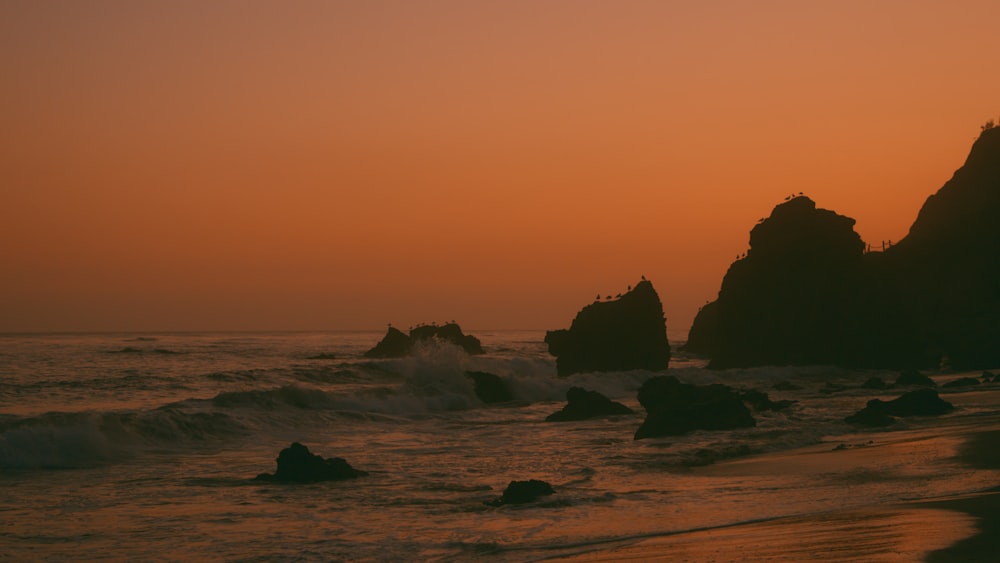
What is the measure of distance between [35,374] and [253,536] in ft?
124

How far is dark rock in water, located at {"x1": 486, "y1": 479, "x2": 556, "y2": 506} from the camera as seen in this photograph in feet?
51.8

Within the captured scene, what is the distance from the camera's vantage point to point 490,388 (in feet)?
143

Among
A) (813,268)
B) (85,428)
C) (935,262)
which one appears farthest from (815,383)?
(85,428)

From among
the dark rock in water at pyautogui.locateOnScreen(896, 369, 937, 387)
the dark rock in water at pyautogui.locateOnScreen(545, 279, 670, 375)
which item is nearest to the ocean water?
the dark rock in water at pyautogui.locateOnScreen(896, 369, 937, 387)

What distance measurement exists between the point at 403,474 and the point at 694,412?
9.48 metres

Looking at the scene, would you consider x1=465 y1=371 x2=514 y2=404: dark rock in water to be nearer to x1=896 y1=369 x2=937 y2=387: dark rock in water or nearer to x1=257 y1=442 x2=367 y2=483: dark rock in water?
x1=896 y1=369 x2=937 y2=387: dark rock in water

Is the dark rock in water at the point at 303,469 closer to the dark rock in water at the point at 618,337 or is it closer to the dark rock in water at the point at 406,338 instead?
the dark rock in water at the point at 618,337

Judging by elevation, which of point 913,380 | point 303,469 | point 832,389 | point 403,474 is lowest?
point 403,474

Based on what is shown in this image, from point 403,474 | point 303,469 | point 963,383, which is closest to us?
point 303,469

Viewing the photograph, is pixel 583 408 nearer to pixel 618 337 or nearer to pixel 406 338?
pixel 618 337

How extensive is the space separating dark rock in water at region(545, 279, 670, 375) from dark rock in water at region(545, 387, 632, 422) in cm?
2314

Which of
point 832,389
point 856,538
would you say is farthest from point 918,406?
point 856,538

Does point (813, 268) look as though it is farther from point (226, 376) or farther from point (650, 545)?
point (650, 545)

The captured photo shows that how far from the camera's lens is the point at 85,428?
2372 centimetres
